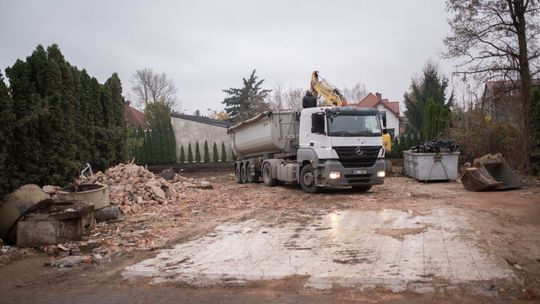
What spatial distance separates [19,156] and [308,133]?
332 inches

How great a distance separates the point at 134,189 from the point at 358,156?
275 inches

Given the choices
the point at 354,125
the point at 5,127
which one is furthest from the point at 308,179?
the point at 5,127

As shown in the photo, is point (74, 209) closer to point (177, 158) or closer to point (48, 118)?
point (48, 118)

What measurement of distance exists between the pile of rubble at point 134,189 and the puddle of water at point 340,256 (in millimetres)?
4124

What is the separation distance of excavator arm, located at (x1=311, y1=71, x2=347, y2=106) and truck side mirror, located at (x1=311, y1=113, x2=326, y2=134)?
3.75 meters

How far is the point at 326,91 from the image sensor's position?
61.5ft

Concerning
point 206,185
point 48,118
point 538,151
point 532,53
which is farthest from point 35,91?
point 532,53

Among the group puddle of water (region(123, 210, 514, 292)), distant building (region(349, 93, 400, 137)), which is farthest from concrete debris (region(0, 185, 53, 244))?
distant building (region(349, 93, 400, 137))

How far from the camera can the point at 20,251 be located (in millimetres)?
8109

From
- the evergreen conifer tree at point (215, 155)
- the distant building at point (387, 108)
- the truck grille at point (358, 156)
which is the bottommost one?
the truck grille at point (358, 156)

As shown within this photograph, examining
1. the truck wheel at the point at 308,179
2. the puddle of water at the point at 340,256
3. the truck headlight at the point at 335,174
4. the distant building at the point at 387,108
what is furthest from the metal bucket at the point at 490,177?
the distant building at the point at 387,108

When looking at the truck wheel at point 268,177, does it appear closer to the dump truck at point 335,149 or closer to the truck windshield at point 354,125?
the dump truck at point 335,149

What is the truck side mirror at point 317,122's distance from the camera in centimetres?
1438

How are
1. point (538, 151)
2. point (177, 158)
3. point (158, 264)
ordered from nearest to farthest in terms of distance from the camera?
point (158, 264) → point (538, 151) → point (177, 158)
